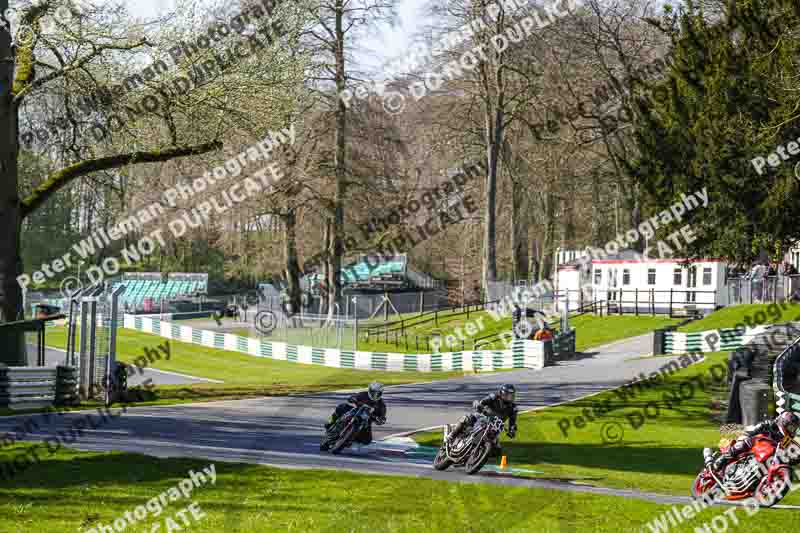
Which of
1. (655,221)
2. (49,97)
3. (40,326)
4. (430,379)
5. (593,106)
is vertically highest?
(593,106)

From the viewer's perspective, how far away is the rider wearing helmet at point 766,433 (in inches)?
425

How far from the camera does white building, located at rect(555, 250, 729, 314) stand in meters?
44.2

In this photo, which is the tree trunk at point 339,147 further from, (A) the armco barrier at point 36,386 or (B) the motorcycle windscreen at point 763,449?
(B) the motorcycle windscreen at point 763,449

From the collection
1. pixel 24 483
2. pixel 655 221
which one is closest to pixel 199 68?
pixel 24 483

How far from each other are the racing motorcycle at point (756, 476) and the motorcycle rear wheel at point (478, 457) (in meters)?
3.22

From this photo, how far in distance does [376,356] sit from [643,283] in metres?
16.6

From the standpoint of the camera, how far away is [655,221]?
111ft

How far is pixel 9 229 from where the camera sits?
71.5 ft

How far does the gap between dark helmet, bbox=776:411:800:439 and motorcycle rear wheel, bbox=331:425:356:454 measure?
719 cm

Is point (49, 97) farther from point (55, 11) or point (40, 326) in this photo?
point (40, 326)

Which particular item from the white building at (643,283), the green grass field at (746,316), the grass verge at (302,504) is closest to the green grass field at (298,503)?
the grass verge at (302,504)

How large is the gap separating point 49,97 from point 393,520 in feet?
56.3

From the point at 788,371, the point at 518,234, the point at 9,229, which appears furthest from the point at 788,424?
the point at 518,234

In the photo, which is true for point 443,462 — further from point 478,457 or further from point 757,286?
point 757,286
